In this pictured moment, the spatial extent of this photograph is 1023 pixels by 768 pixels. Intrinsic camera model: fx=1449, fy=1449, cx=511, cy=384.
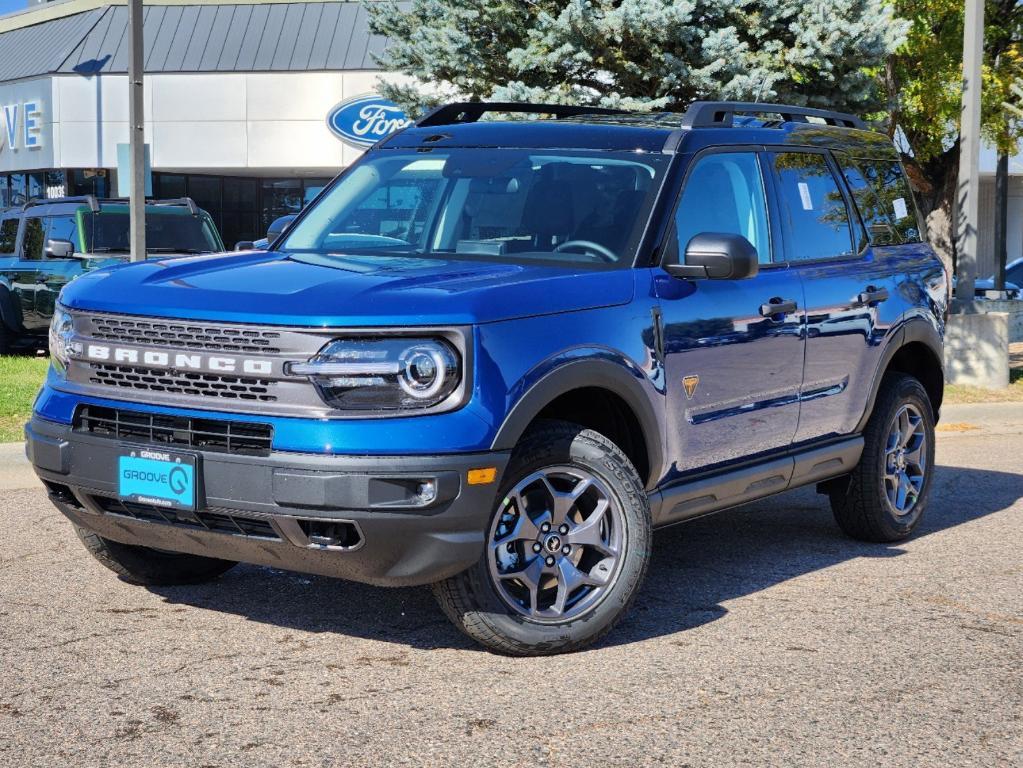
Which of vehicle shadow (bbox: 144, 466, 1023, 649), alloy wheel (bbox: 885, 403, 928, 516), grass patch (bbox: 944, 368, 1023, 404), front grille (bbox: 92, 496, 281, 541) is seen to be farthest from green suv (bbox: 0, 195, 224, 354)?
front grille (bbox: 92, 496, 281, 541)

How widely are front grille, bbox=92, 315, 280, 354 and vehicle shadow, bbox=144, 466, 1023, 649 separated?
1.24 m

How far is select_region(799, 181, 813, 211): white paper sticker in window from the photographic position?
650cm

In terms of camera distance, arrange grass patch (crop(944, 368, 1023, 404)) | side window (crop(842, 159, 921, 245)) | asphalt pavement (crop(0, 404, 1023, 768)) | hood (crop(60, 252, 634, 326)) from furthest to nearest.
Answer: grass patch (crop(944, 368, 1023, 404)) → side window (crop(842, 159, 921, 245)) → hood (crop(60, 252, 634, 326)) → asphalt pavement (crop(0, 404, 1023, 768))

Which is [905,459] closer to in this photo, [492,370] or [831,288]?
[831,288]

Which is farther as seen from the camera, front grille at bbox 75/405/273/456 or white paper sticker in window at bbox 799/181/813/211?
white paper sticker in window at bbox 799/181/813/211

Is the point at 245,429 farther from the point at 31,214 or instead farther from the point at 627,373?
the point at 31,214

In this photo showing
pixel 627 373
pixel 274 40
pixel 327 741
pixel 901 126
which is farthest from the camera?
pixel 274 40

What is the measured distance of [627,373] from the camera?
16.8 ft

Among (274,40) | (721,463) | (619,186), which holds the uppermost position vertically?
(274,40)

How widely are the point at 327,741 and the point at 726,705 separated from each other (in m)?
1.25

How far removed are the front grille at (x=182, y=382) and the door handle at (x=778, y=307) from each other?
7.37 ft

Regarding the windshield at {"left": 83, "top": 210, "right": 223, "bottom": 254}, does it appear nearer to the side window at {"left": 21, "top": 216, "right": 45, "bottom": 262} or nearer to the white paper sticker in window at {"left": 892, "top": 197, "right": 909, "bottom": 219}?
the side window at {"left": 21, "top": 216, "right": 45, "bottom": 262}

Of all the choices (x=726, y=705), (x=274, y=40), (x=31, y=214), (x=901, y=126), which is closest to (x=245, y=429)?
(x=726, y=705)

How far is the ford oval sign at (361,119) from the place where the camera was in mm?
31531
